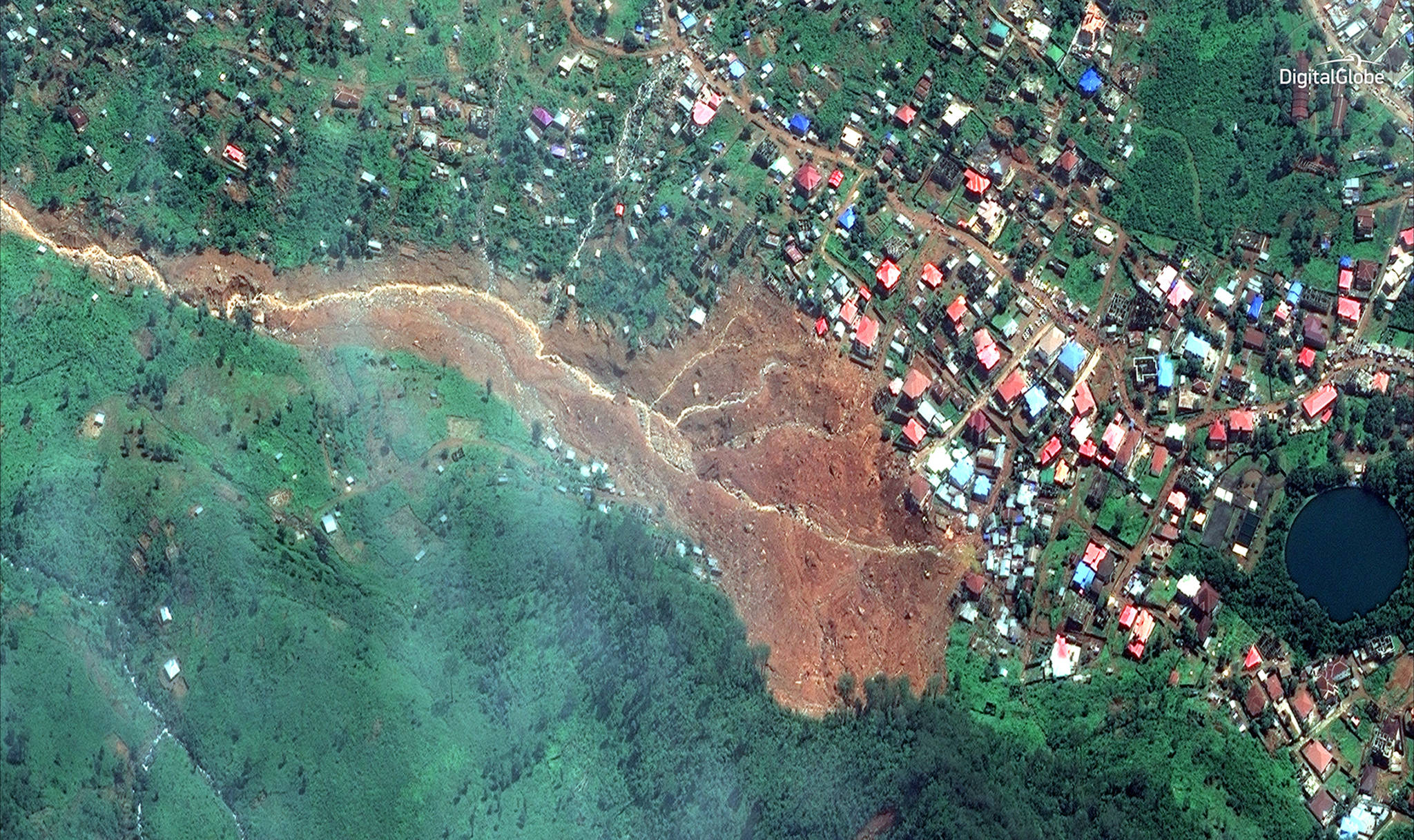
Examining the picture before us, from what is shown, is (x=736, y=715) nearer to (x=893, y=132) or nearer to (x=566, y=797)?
(x=566, y=797)

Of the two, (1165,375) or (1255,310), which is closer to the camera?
(1165,375)

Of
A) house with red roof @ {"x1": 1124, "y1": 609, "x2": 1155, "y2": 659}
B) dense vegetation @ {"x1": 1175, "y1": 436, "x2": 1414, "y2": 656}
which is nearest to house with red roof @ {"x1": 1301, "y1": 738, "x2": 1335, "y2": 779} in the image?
dense vegetation @ {"x1": 1175, "y1": 436, "x2": 1414, "y2": 656}

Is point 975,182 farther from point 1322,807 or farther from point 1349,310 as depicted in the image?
point 1322,807

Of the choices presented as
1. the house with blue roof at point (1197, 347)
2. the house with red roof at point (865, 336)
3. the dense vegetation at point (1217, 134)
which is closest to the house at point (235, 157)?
the house with red roof at point (865, 336)

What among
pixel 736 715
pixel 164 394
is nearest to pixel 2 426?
pixel 164 394

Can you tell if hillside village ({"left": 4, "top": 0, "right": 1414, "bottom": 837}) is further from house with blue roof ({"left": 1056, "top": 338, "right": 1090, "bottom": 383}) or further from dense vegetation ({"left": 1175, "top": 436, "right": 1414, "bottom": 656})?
dense vegetation ({"left": 1175, "top": 436, "right": 1414, "bottom": 656})

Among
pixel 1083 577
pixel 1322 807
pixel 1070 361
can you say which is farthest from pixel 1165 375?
pixel 1322 807

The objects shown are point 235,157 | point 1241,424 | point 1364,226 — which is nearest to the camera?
point 235,157
